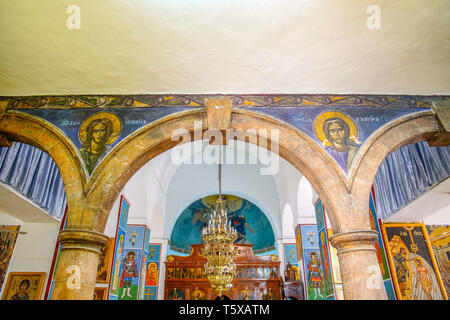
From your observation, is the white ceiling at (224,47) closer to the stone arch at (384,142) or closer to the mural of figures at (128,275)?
the stone arch at (384,142)

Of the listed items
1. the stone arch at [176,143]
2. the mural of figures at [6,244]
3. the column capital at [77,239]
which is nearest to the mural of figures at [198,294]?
the mural of figures at [6,244]

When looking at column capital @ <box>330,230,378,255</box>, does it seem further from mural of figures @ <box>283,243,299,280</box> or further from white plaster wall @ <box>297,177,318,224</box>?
mural of figures @ <box>283,243,299,280</box>

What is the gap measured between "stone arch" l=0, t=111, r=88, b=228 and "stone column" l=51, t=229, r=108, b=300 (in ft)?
1.61

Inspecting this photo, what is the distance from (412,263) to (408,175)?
170 cm

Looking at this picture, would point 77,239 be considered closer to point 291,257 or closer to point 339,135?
point 339,135

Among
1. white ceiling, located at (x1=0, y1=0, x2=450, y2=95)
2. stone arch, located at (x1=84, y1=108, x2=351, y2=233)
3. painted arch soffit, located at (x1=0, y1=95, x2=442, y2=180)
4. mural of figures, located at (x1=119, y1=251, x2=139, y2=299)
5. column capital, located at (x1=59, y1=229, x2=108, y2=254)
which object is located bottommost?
column capital, located at (x1=59, y1=229, x2=108, y2=254)

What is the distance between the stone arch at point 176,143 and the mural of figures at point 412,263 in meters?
2.59

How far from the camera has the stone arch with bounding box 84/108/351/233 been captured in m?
4.36

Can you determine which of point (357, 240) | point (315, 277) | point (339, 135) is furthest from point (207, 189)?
point (357, 240)

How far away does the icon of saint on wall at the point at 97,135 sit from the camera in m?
4.62

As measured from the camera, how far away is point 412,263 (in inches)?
236

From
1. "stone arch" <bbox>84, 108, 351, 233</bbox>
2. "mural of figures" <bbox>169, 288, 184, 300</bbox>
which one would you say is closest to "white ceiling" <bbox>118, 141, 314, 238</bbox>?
"mural of figures" <bbox>169, 288, 184, 300</bbox>
